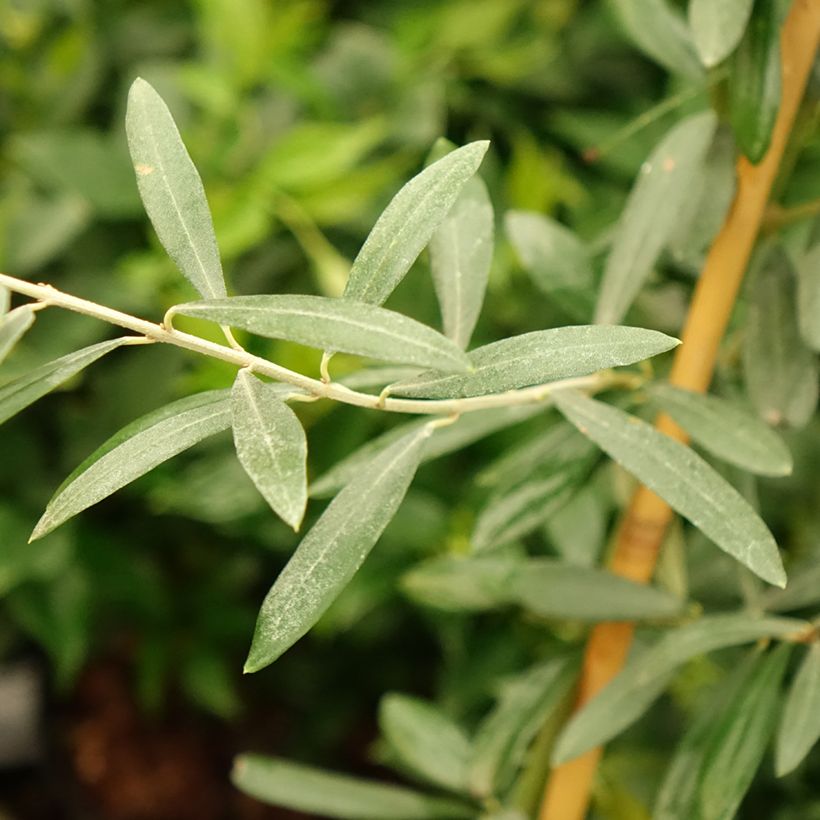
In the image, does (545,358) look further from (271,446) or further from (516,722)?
(516,722)

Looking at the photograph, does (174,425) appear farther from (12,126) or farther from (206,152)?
(12,126)

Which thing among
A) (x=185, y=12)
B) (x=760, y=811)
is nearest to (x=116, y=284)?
(x=185, y=12)

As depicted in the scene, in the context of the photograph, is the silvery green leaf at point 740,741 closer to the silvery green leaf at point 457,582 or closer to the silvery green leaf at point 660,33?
the silvery green leaf at point 457,582

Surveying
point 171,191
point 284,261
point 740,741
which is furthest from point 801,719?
point 284,261

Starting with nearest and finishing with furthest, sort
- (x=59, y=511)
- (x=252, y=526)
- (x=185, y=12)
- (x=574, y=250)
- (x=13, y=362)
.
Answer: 1. (x=59, y=511)
2. (x=574, y=250)
3. (x=13, y=362)
4. (x=252, y=526)
5. (x=185, y=12)

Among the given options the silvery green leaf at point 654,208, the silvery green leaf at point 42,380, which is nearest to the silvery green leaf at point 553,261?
the silvery green leaf at point 654,208

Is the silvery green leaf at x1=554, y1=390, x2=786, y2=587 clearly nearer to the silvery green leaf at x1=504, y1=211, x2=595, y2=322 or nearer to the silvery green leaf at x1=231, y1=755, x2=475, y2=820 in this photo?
the silvery green leaf at x1=504, y1=211, x2=595, y2=322

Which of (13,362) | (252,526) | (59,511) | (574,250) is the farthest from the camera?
(252,526)
